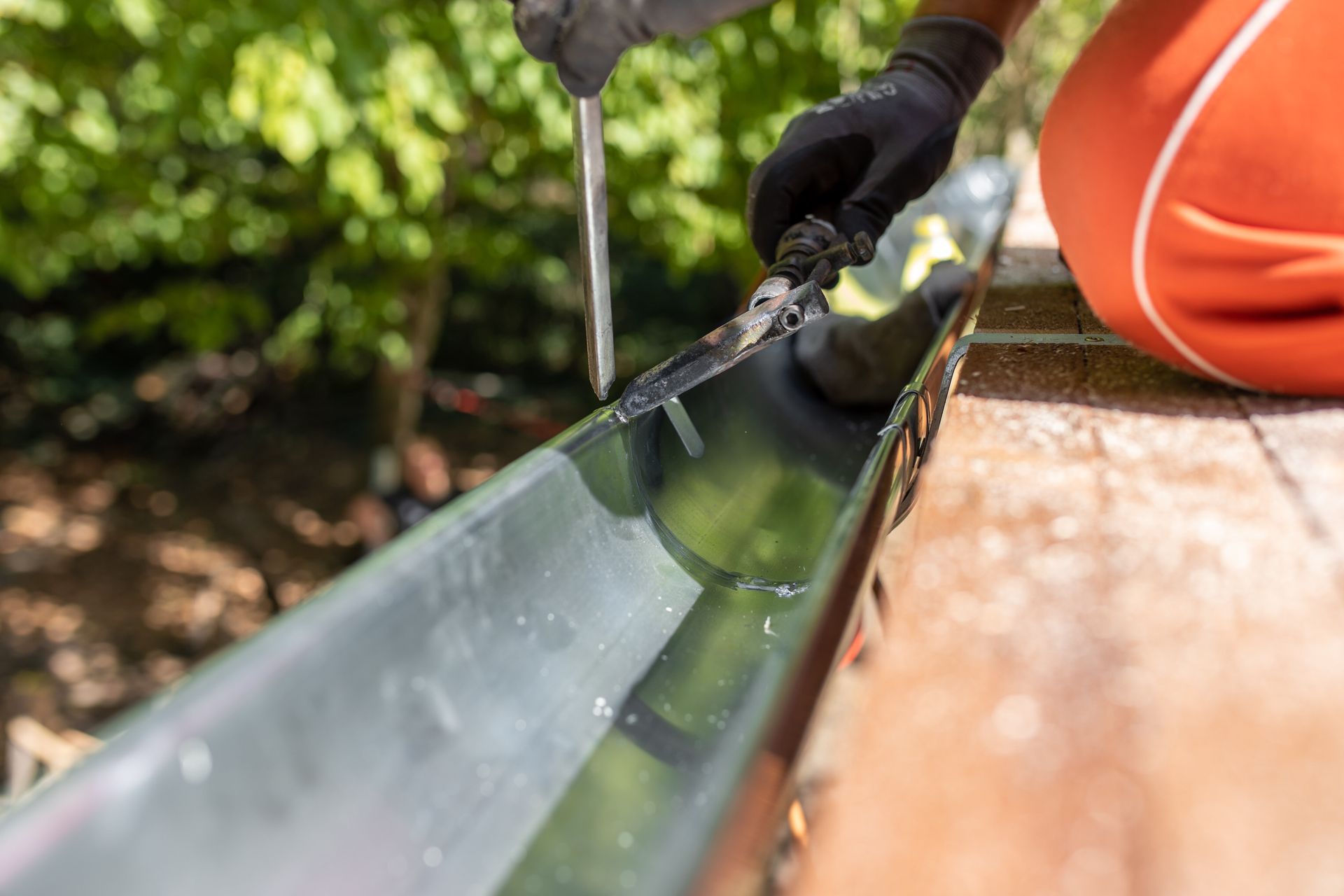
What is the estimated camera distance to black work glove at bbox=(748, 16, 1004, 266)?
60.8 inches

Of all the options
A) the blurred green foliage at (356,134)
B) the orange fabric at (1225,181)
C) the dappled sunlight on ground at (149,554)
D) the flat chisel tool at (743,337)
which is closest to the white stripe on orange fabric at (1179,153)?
the orange fabric at (1225,181)

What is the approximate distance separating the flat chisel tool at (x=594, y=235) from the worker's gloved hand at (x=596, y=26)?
34 millimetres

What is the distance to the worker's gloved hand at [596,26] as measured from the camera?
964 mm

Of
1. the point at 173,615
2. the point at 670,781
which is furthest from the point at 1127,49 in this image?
the point at 173,615

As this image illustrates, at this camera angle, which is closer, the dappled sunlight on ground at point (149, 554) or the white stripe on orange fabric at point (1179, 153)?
the white stripe on orange fabric at point (1179, 153)

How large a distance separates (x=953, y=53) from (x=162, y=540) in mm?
6553

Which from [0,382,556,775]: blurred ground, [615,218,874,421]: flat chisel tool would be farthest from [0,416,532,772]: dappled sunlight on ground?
[615,218,874,421]: flat chisel tool

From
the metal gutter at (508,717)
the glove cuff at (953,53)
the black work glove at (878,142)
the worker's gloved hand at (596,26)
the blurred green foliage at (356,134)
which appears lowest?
the metal gutter at (508,717)

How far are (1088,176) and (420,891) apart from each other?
101 centimetres

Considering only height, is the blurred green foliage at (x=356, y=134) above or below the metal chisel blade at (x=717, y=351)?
above

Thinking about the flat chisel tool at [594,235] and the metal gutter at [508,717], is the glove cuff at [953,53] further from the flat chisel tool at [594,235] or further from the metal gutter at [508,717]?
the flat chisel tool at [594,235]

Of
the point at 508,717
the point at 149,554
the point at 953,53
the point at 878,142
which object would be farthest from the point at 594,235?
the point at 149,554

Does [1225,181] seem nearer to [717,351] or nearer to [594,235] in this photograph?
[717,351]

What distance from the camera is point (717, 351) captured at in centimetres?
119
